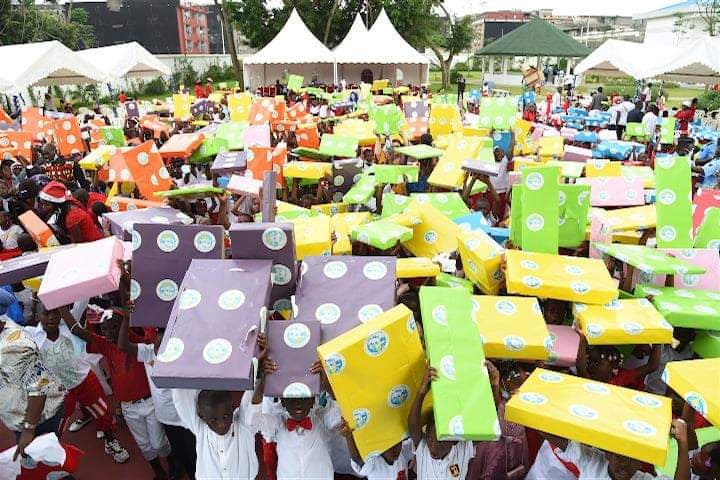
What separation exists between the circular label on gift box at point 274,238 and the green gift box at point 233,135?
5.58m

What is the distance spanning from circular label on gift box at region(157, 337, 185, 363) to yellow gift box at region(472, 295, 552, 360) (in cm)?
148

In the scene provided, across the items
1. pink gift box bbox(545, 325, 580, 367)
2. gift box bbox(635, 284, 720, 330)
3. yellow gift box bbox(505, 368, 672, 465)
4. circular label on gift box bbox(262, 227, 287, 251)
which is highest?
circular label on gift box bbox(262, 227, 287, 251)

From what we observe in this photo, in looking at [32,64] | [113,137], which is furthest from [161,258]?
[32,64]

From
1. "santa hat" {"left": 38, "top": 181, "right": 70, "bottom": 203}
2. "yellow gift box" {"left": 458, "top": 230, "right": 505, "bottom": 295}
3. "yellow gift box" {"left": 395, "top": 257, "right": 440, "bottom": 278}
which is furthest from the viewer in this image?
"santa hat" {"left": 38, "top": 181, "right": 70, "bottom": 203}

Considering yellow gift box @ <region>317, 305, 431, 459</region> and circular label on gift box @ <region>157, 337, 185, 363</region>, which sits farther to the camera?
circular label on gift box @ <region>157, 337, 185, 363</region>

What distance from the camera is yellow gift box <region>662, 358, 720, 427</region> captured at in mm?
2178

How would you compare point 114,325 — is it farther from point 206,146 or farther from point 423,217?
point 206,146

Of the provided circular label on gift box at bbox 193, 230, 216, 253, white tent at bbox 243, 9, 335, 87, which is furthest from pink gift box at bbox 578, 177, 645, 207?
white tent at bbox 243, 9, 335, 87

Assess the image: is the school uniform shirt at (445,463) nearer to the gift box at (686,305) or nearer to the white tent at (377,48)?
the gift box at (686,305)

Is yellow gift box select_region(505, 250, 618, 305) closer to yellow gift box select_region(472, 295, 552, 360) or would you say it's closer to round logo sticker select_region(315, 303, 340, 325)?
yellow gift box select_region(472, 295, 552, 360)

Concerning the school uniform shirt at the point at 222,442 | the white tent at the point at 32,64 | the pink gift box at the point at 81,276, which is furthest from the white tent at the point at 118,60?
the school uniform shirt at the point at 222,442

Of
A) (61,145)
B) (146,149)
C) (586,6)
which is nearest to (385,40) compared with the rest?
(586,6)

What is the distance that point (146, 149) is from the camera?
631 centimetres

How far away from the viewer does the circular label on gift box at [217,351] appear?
7.57 feet
